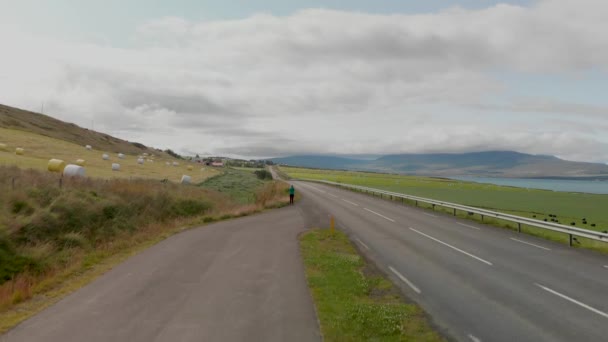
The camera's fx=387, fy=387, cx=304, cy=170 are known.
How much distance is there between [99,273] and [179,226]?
31.0 feet

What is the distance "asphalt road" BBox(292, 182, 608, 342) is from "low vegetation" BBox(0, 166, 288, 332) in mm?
9447

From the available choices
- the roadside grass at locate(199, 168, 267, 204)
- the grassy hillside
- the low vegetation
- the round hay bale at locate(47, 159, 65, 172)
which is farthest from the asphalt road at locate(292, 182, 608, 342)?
the grassy hillside

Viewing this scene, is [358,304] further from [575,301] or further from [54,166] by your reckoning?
[54,166]

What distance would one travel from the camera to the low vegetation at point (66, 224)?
11.6m

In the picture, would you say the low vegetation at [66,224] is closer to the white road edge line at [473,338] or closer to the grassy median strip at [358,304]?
the grassy median strip at [358,304]

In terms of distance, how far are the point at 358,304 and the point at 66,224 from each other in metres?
13.6

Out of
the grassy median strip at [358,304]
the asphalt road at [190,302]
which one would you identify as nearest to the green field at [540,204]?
the grassy median strip at [358,304]

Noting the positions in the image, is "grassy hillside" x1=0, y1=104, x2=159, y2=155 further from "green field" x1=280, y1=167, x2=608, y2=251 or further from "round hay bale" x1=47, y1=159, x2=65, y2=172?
"green field" x1=280, y1=167, x2=608, y2=251

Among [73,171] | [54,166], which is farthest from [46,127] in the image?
[73,171]

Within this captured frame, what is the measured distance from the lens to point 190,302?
360 inches

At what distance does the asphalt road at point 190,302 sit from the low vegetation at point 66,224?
121 centimetres

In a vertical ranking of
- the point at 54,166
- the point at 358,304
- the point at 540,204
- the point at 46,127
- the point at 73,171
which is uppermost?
the point at 46,127

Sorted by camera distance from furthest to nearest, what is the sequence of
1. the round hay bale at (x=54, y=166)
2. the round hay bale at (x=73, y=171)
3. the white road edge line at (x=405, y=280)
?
the round hay bale at (x=54, y=166), the round hay bale at (x=73, y=171), the white road edge line at (x=405, y=280)

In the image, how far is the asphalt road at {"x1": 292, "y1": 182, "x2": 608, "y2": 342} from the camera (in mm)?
7961
